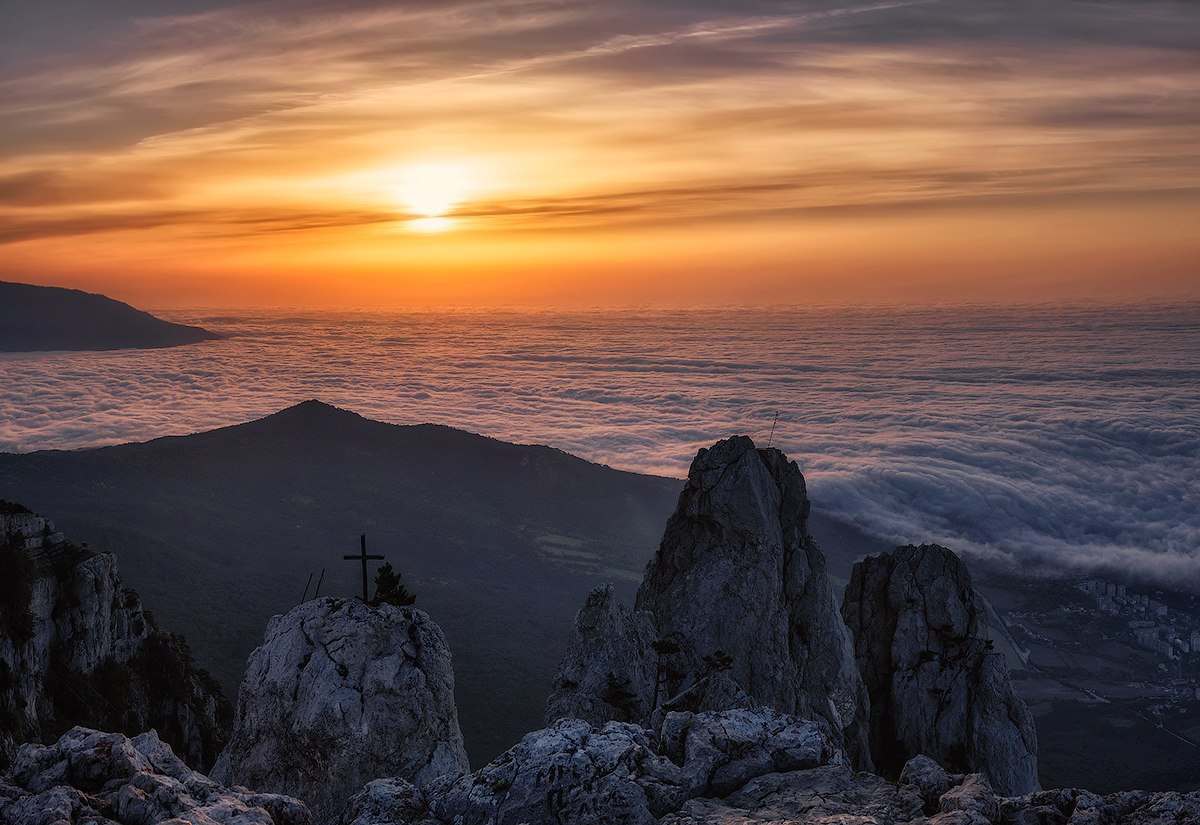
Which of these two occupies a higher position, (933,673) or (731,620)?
(731,620)

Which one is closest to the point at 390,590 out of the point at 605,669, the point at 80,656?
the point at 605,669

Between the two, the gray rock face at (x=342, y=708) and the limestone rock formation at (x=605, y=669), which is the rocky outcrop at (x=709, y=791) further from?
the limestone rock formation at (x=605, y=669)

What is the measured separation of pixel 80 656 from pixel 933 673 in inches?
1848

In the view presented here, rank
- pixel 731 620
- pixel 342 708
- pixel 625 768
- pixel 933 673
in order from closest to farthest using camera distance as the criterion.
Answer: pixel 625 768, pixel 342 708, pixel 731 620, pixel 933 673

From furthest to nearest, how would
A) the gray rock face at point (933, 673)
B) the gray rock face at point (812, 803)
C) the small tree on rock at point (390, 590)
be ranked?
the gray rock face at point (933, 673) → the small tree on rock at point (390, 590) → the gray rock face at point (812, 803)

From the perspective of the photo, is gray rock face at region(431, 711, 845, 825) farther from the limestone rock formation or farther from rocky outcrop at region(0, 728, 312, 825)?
the limestone rock formation

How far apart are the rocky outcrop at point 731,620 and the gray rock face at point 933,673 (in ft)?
17.3

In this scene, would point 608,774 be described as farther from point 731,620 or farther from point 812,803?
point 731,620

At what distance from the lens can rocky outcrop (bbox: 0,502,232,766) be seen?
46656 mm

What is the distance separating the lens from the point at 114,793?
16.7m

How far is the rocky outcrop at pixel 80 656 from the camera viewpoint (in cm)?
4666

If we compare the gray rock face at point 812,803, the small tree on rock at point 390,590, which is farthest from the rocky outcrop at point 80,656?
the gray rock face at point 812,803

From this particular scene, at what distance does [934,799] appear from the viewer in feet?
58.3

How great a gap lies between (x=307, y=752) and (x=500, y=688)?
96659 millimetres
